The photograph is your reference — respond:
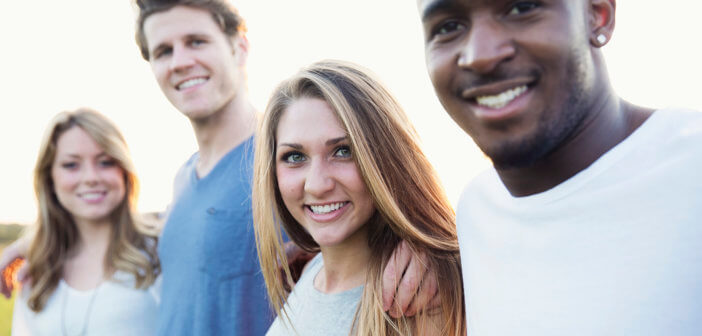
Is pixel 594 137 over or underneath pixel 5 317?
over

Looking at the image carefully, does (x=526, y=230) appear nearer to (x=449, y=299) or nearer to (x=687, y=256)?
(x=687, y=256)

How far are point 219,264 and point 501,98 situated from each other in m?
1.83

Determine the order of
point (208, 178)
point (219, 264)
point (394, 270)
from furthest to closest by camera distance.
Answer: point (208, 178)
point (219, 264)
point (394, 270)

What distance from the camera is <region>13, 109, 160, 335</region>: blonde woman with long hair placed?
3.42 m

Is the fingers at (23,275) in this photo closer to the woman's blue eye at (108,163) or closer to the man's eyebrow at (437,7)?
the woman's blue eye at (108,163)

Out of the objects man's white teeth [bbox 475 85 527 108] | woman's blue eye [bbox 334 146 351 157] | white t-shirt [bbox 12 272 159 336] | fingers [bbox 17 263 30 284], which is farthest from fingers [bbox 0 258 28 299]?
man's white teeth [bbox 475 85 527 108]

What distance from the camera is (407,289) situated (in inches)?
73.4

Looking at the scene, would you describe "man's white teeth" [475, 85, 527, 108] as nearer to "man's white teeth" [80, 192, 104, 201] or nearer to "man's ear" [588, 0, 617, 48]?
"man's ear" [588, 0, 617, 48]

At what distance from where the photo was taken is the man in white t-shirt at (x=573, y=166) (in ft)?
3.71

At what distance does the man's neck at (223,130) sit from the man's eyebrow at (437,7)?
5.84 ft

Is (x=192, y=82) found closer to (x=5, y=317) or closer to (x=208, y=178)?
(x=208, y=178)

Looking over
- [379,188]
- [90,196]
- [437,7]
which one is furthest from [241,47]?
[437,7]

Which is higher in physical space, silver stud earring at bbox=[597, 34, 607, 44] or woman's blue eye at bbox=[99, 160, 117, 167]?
woman's blue eye at bbox=[99, 160, 117, 167]

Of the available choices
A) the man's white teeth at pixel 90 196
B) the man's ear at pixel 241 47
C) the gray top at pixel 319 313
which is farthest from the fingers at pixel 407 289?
the man's white teeth at pixel 90 196
